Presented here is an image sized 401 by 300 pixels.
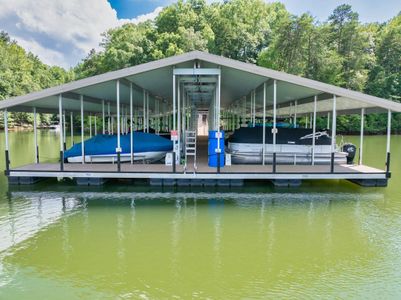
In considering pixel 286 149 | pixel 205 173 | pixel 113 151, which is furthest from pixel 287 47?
pixel 205 173

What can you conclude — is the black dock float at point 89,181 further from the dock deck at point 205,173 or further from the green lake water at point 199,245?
the green lake water at point 199,245

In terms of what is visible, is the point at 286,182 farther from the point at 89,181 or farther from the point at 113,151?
the point at 89,181

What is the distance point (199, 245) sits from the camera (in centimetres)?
530

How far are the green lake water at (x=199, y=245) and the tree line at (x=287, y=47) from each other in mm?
25761

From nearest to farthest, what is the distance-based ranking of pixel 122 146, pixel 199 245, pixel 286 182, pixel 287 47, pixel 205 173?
pixel 199 245
pixel 205 173
pixel 286 182
pixel 122 146
pixel 287 47

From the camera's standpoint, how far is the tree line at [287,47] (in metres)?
33.2

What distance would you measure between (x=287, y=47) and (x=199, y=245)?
3161 cm

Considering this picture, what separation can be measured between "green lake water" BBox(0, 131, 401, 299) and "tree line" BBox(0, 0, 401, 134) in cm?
2576

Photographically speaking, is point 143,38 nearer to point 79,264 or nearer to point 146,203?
point 146,203

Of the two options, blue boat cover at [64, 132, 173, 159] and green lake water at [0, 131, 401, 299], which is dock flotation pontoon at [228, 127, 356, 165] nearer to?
green lake water at [0, 131, 401, 299]

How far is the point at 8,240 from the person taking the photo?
18.0ft

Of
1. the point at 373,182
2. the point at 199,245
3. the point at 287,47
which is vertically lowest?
the point at 199,245

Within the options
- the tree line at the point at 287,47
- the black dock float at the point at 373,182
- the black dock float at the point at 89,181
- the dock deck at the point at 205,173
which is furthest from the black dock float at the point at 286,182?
the tree line at the point at 287,47

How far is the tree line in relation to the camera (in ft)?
109
